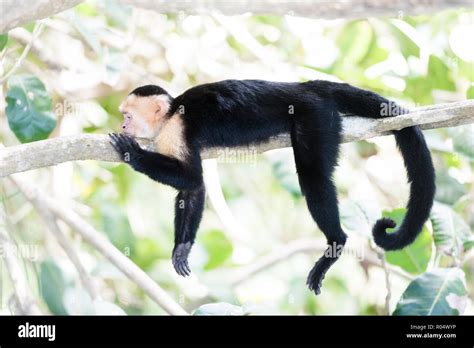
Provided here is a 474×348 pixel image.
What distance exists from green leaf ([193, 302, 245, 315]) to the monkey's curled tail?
0.57m

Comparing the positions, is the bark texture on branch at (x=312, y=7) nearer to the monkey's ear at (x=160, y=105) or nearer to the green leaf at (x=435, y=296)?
the monkey's ear at (x=160, y=105)

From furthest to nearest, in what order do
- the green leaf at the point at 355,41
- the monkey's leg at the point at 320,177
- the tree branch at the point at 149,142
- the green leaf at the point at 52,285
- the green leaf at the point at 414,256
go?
the green leaf at the point at 355,41
the green leaf at the point at 414,256
the green leaf at the point at 52,285
the monkey's leg at the point at 320,177
the tree branch at the point at 149,142

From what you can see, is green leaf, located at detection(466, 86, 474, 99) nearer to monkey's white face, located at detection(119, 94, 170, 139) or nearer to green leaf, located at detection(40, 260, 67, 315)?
monkey's white face, located at detection(119, 94, 170, 139)

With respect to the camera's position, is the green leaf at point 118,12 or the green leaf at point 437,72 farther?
the green leaf at point 437,72

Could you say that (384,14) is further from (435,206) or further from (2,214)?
(2,214)

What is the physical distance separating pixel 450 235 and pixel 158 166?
127 cm

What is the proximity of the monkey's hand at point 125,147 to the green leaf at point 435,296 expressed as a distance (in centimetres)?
119

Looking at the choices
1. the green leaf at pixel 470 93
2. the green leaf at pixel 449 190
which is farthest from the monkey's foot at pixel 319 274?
the green leaf at pixel 470 93

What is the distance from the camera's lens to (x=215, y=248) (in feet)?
Answer: 10.2

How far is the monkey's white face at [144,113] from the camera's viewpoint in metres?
2.49

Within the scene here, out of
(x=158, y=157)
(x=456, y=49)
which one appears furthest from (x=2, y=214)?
(x=456, y=49)
